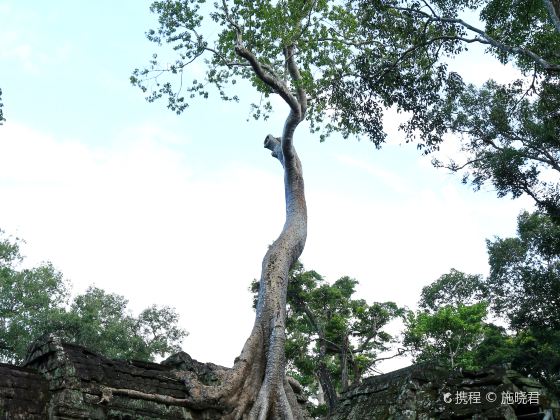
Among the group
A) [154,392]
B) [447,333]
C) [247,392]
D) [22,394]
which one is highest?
[447,333]

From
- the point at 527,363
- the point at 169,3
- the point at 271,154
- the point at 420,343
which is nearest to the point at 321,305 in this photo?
the point at 420,343

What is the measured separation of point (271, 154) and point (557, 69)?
19.1 ft

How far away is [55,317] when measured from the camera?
938 inches

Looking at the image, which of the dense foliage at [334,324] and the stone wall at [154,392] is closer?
the stone wall at [154,392]

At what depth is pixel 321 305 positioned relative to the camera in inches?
866

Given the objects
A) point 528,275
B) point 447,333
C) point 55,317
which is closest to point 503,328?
point 447,333

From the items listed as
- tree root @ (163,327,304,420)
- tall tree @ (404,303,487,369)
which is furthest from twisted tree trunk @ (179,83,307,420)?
tall tree @ (404,303,487,369)

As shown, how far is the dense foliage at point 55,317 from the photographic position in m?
23.8

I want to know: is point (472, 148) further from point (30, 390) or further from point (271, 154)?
point (30, 390)

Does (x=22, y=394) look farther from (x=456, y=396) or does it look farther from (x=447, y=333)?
(x=447, y=333)

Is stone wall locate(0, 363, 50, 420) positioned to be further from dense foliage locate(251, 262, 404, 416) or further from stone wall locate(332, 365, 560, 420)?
dense foliage locate(251, 262, 404, 416)

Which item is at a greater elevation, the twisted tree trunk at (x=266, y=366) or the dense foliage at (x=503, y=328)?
the dense foliage at (x=503, y=328)

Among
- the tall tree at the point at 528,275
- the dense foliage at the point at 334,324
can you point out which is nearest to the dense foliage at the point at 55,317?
the dense foliage at the point at 334,324

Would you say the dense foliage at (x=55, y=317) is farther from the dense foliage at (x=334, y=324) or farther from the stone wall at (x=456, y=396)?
the stone wall at (x=456, y=396)
